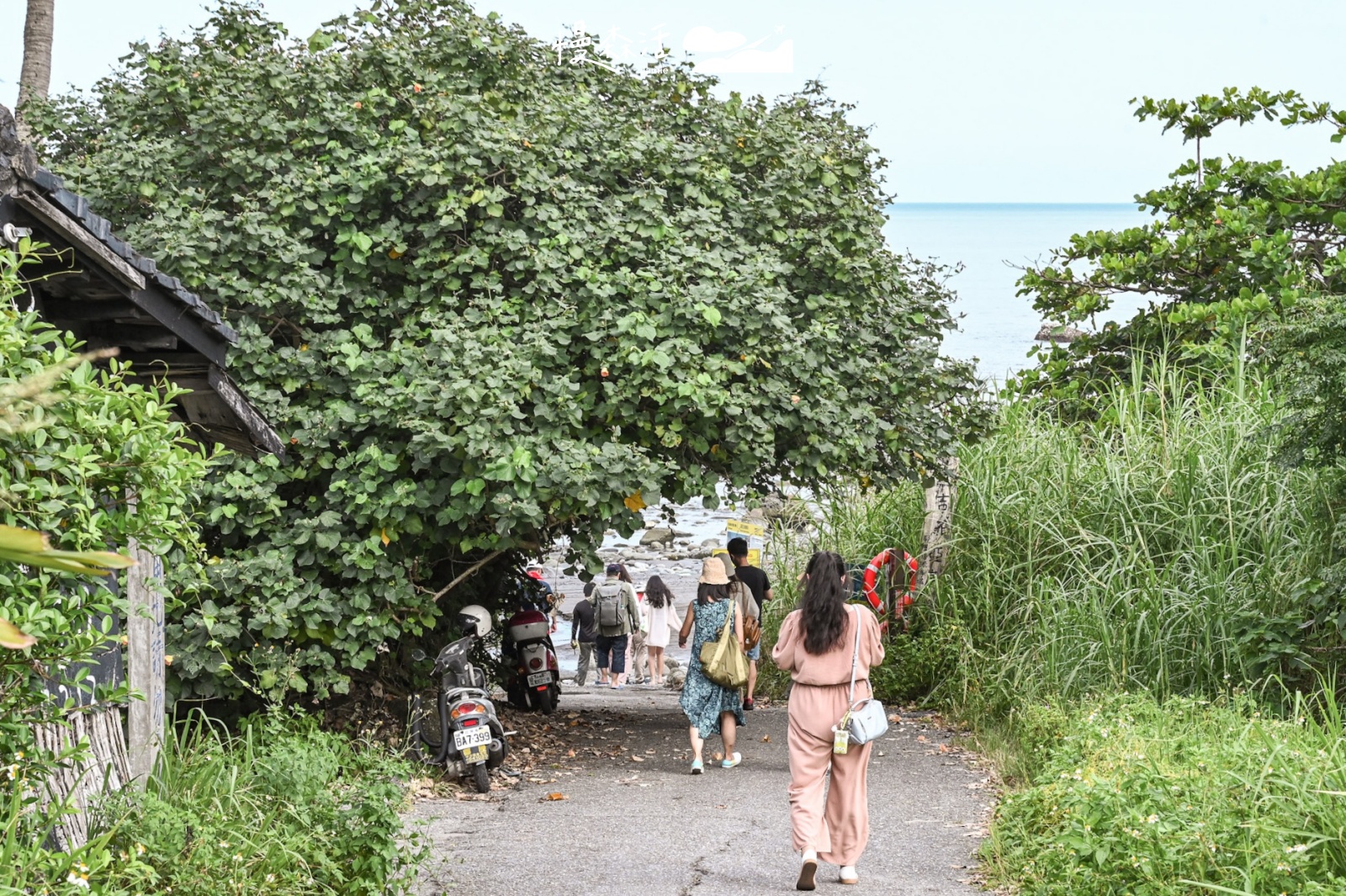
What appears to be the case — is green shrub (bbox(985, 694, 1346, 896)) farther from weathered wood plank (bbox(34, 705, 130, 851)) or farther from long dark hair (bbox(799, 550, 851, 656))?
weathered wood plank (bbox(34, 705, 130, 851))

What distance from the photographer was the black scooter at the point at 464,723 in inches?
352

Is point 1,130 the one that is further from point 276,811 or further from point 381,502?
point 381,502

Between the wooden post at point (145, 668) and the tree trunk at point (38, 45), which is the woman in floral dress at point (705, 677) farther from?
the tree trunk at point (38, 45)

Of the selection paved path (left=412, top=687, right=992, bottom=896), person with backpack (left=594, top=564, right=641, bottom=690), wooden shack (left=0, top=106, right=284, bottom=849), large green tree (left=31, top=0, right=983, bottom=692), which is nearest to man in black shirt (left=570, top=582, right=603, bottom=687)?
person with backpack (left=594, top=564, right=641, bottom=690)

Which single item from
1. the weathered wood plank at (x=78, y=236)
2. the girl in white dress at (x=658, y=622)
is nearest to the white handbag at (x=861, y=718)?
the weathered wood plank at (x=78, y=236)

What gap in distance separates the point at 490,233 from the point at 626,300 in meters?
1.11

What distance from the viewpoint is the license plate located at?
889 cm

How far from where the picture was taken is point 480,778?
9008 millimetres

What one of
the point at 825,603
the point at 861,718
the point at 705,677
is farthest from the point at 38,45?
the point at 861,718

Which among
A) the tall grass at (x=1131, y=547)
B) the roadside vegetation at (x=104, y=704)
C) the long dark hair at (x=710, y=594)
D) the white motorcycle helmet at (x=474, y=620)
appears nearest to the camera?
the roadside vegetation at (x=104, y=704)

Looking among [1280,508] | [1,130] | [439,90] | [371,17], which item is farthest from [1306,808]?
[371,17]

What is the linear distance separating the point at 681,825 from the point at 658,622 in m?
9.61

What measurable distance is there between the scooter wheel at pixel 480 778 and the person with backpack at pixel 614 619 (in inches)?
286

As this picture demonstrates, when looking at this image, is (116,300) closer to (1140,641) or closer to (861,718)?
(861,718)
